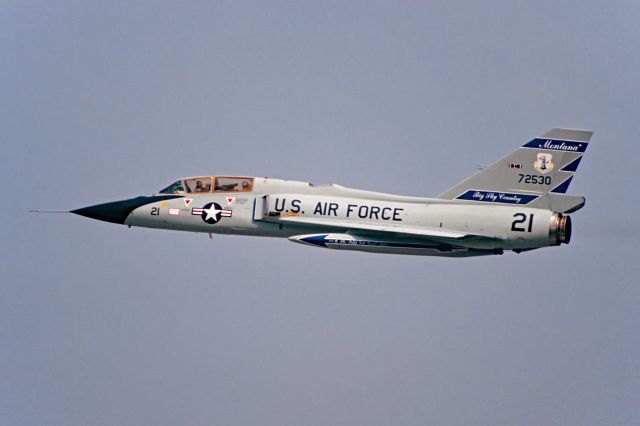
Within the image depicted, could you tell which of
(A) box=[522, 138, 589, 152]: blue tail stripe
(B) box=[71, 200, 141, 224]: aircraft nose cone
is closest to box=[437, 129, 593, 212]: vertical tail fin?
(A) box=[522, 138, 589, 152]: blue tail stripe

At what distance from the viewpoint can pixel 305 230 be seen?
43.6 metres

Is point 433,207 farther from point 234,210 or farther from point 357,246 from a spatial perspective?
point 234,210

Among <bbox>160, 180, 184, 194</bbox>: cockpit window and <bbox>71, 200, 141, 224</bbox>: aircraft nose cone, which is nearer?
<bbox>160, 180, 184, 194</bbox>: cockpit window

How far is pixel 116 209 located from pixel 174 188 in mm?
1783

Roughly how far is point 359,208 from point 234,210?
143 inches

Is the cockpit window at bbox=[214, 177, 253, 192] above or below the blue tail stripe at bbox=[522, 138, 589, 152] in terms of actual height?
below

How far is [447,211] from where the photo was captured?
42875 mm

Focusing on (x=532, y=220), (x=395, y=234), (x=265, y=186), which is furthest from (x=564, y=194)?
(x=265, y=186)

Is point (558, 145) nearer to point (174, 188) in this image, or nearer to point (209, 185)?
point (209, 185)

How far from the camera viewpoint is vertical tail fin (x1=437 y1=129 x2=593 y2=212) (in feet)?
140

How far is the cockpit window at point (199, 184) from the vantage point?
45000mm

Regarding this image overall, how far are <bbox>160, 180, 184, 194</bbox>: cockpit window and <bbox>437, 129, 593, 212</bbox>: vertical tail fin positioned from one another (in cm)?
776

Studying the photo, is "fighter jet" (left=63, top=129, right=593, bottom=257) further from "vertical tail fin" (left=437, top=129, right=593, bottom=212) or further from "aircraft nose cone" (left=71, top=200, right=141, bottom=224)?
"aircraft nose cone" (left=71, top=200, right=141, bottom=224)

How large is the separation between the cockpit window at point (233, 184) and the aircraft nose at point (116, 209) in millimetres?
1383
